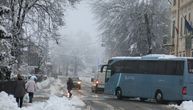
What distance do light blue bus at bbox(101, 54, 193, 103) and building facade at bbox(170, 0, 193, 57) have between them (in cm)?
1359

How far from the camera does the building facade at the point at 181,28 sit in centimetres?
5640

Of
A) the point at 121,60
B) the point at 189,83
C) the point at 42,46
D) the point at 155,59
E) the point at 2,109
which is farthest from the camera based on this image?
the point at 42,46

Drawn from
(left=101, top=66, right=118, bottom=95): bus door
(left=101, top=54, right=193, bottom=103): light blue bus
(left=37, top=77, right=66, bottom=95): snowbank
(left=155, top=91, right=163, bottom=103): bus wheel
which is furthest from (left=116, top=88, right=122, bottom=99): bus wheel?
(left=37, top=77, right=66, bottom=95): snowbank

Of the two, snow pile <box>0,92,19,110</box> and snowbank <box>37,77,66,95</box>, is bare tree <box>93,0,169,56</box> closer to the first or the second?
snowbank <box>37,77,66,95</box>

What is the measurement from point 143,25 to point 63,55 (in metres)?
131

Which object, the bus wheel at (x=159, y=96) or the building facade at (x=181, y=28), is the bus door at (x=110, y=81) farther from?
the building facade at (x=181, y=28)

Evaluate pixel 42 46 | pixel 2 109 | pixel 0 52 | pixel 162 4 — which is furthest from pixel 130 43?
pixel 2 109

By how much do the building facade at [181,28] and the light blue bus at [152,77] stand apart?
13.6 metres

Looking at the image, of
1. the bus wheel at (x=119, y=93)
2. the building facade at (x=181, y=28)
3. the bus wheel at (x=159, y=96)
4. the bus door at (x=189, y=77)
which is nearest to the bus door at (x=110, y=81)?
the bus wheel at (x=119, y=93)

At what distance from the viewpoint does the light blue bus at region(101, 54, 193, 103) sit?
35.6 meters

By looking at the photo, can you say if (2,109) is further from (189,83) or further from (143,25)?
(143,25)

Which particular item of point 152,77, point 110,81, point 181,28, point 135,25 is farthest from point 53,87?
point 152,77

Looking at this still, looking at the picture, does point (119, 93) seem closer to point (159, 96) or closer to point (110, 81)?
point (110, 81)

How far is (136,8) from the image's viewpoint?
66938mm
